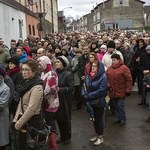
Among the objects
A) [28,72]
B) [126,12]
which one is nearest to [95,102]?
[28,72]

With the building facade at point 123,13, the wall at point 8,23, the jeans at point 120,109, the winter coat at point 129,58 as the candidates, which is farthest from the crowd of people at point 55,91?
the building facade at point 123,13

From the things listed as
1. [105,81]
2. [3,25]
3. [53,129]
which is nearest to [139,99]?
[105,81]

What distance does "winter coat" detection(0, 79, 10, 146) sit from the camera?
15.4 feet

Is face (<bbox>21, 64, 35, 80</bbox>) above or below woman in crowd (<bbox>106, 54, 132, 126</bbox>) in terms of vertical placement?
above

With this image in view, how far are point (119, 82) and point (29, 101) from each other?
3.33 m

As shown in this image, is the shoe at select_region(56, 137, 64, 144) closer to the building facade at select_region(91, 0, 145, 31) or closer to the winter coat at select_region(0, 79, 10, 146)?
the winter coat at select_region(0, 79, 10, 146)

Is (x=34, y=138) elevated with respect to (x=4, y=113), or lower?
lower

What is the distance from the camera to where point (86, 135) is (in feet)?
21.3

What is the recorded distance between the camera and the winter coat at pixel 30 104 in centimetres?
406

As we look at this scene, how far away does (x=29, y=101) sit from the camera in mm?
4105

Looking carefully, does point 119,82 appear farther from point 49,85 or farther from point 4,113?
point 4,113

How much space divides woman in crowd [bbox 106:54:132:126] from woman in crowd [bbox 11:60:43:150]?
308cm

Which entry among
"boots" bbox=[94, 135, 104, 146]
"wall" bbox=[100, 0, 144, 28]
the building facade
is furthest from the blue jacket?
"wall" bbox=[100, 0, 144, 28]

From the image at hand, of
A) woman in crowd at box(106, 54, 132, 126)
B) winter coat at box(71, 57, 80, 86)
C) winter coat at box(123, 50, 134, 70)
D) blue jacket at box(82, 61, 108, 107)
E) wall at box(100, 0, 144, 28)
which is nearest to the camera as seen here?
blue jacket at box(82, 61, 108, 107)
